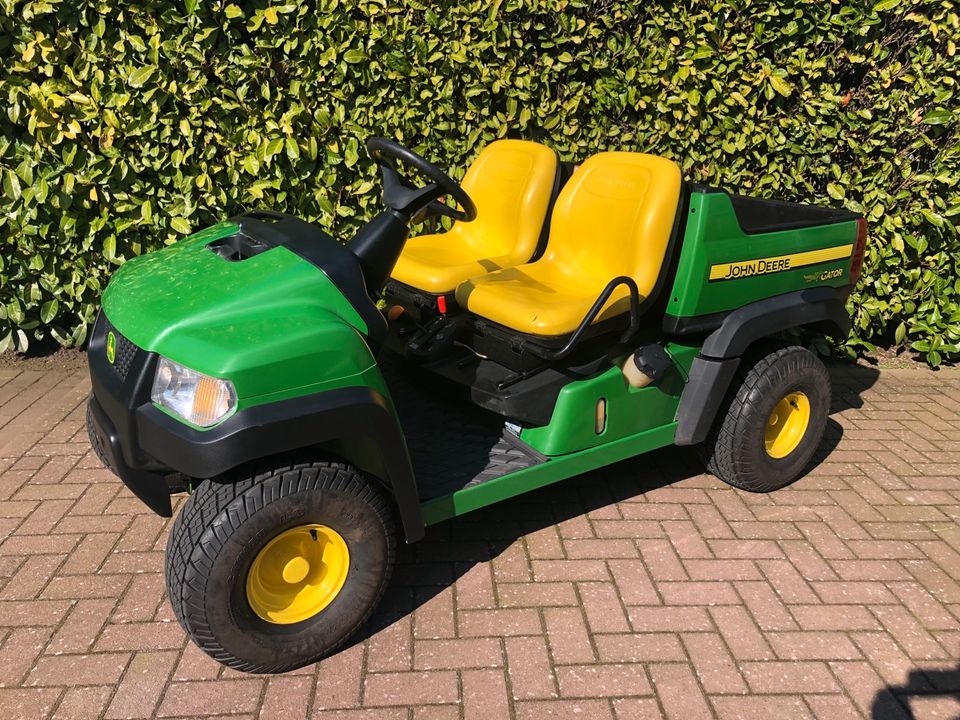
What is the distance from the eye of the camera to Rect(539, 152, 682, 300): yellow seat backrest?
2.74 meters

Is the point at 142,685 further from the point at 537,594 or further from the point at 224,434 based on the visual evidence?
the point at 537,594

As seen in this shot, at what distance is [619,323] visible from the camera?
2766 mm

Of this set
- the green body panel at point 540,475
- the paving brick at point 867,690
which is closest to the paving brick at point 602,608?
the green body panel at point 540,475

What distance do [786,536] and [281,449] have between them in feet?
6.80

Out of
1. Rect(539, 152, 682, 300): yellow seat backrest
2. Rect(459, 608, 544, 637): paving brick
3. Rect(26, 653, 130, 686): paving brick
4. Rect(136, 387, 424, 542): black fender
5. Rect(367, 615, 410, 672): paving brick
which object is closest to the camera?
Rect(136, 387, 424, 542): black fender

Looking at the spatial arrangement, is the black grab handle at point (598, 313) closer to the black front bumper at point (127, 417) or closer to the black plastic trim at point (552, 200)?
the black plastic trim at point (552, 200)

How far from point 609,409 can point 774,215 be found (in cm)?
105

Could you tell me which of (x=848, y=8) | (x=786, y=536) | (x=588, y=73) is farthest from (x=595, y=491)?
(x=848, y=8)

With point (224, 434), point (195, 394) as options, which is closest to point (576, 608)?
point (224, 434)

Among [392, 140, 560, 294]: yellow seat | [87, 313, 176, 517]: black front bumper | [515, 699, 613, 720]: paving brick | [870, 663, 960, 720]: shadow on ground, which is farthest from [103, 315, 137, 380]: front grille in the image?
[870, 663, 960, 720]: shadow on ground

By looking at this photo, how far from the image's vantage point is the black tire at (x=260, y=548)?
199 centimetres

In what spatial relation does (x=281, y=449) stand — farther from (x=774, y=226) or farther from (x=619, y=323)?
(x=774, y=226)

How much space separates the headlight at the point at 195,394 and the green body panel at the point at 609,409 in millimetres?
1181

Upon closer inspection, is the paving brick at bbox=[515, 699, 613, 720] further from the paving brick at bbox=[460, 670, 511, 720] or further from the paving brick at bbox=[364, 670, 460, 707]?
the paving brick at bbox=[364, 670, 460, 707]
